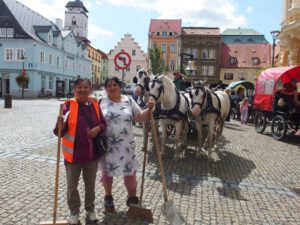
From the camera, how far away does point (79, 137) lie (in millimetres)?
3369

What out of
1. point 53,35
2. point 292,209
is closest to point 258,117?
point 292,209

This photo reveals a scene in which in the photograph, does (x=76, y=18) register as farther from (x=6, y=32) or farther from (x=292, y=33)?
(x=292, y=33)

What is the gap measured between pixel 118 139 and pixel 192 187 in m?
2.06

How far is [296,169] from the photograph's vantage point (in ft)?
22.0

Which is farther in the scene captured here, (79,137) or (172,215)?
(172,215)

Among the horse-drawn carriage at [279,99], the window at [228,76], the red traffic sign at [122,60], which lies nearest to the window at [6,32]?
the horse-drawn carriage at [279,99]

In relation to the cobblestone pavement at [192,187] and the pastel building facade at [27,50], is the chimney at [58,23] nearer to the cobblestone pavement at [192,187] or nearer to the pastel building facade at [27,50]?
the pastel building facade at [27,50]

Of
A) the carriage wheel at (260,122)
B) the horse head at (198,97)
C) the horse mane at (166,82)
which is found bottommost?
the carriage wheel at (260,122)

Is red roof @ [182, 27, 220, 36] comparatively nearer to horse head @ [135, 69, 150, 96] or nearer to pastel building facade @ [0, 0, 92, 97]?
pastel building facade @ [0, 0, 92, 97]

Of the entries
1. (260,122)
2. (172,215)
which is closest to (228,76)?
(260,122)

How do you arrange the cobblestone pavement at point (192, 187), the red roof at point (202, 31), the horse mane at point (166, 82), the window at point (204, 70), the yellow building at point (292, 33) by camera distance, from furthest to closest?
the red roof at point (202, 31), the window at point (204, 70), the yellow building at point (292, 33), the horse mane at point (166, 82), the cobblestone pavement at point (192, 187)

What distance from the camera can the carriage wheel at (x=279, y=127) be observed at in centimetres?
1000

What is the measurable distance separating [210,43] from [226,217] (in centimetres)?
5034

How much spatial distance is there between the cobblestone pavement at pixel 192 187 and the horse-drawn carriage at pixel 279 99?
1.79 metres
